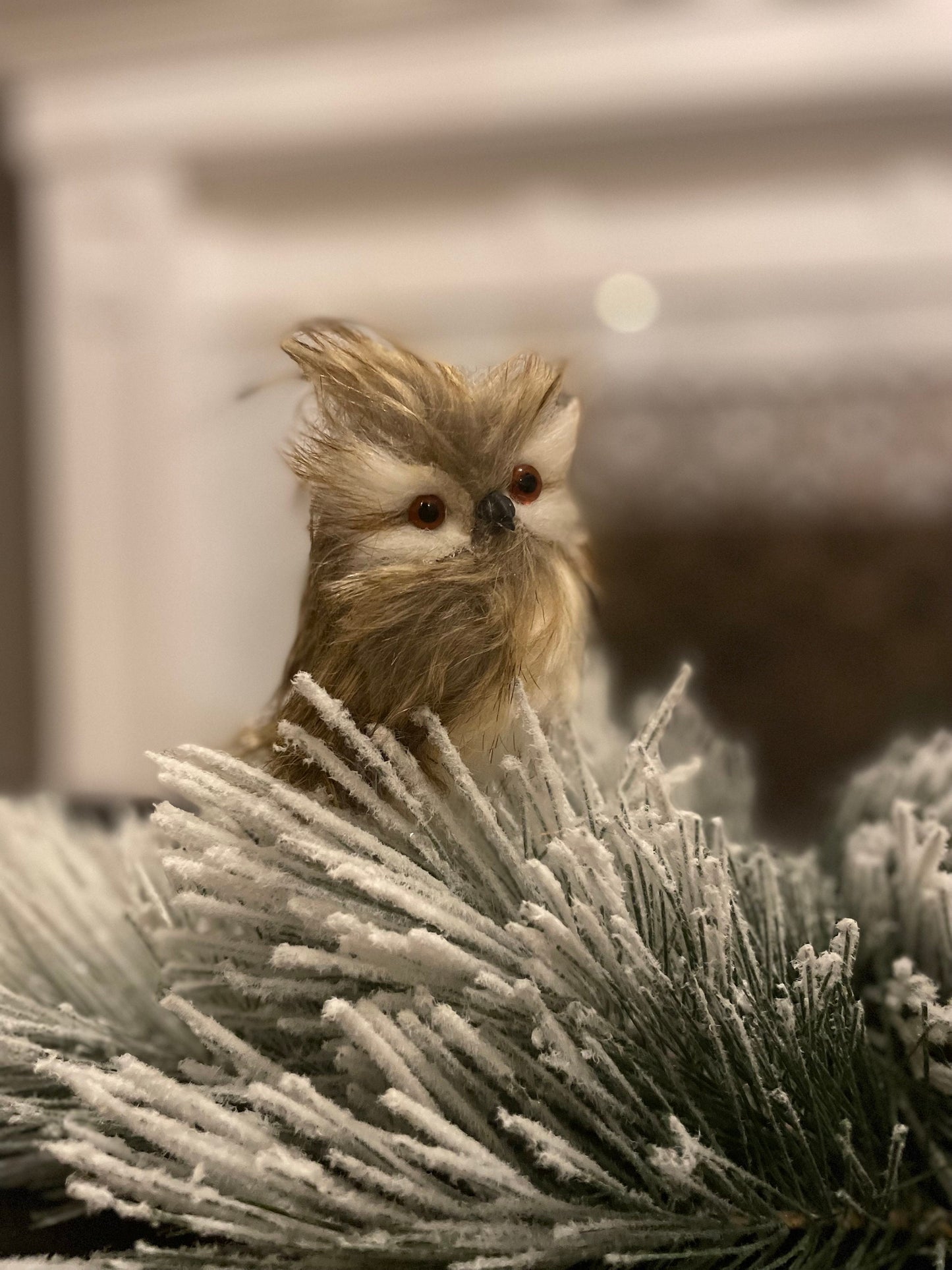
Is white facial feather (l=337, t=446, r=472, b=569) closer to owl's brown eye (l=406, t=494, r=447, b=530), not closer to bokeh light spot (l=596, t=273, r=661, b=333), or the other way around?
owl's brown eye (l=406, t=494, r=447, b=530)

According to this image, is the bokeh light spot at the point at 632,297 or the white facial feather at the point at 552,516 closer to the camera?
the white facial feather at the point at 552,516

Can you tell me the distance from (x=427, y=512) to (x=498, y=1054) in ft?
0.35

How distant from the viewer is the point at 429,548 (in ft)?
0.74

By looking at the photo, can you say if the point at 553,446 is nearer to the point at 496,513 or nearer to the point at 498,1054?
the point at 496,513

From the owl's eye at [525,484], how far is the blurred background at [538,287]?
48.4 inches

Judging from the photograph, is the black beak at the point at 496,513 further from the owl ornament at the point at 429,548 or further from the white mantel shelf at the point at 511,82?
the white mantel shelf at the point at 511,82

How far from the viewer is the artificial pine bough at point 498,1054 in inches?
7.2

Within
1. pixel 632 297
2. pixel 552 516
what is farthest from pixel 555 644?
pixel 632 297

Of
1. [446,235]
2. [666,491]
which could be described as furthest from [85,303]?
[666,491]

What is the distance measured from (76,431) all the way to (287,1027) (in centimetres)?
174

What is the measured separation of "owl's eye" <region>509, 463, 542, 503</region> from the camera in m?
0.23

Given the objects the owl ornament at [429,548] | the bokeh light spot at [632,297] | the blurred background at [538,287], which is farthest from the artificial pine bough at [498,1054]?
the bokeh light spot at [632,297]

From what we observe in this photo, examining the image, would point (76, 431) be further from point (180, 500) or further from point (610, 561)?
point (610, 561)

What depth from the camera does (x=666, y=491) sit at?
5.46ft
